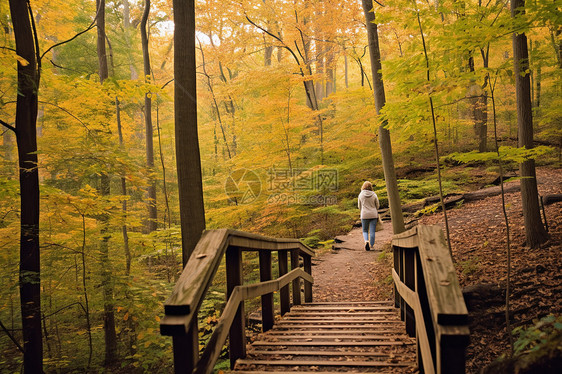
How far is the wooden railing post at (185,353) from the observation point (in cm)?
169

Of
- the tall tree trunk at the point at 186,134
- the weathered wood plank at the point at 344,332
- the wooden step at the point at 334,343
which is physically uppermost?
the tall tree trunk at the point at 186,134

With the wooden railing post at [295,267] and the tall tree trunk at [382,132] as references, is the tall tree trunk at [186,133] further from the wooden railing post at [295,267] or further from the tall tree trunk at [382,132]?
the tall tree trunk at [382,132]

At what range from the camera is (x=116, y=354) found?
828 centimetres

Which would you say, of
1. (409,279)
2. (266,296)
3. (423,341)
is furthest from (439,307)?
(266,296)

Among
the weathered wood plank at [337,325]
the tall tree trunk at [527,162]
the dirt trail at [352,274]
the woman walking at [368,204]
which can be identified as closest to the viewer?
the weathered wood plank at [337,325]

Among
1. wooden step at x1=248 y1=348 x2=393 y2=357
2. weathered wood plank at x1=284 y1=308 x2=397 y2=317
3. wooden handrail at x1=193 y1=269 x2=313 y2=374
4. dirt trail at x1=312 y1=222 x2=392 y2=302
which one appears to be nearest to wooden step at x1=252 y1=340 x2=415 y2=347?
wooden step at x1=248 y1=348 x2=393 y2=357

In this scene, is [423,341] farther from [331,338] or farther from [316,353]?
[331,338]

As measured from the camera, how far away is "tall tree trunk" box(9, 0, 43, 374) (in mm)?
4590

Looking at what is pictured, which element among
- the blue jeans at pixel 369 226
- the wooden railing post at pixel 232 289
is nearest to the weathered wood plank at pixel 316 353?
the wooden railing post at pixel 232 289

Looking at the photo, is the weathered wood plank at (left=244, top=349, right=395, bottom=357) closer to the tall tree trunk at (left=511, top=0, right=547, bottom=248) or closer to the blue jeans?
the tall tree trunk at (left=511, top=0, right=547, bottom=248)

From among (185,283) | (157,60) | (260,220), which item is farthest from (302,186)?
(157,60)

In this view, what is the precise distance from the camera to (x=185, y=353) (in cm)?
173

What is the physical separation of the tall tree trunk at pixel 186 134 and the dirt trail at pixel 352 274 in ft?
13.2

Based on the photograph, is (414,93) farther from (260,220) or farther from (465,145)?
(465,145)
